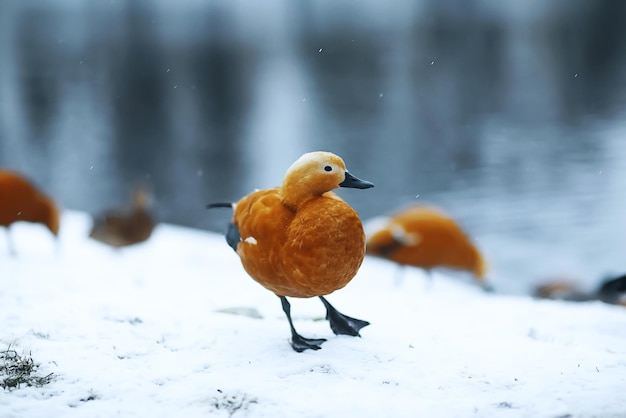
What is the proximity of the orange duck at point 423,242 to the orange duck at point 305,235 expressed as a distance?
240cm

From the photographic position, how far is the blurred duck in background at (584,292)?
612cm

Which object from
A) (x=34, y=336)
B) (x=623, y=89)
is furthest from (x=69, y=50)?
(x=34, y=336)

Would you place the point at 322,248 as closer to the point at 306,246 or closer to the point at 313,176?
the point at 306,246

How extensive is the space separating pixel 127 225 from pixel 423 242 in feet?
10.3

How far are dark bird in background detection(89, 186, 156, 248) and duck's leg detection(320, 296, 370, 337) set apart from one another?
3358mm

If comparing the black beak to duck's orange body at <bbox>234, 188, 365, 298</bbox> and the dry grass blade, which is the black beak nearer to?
duck's orange body at <bbox>234, 188, 365, 298</bbox>

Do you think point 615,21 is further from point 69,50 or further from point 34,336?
point 34,336

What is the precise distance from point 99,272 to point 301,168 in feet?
10.1

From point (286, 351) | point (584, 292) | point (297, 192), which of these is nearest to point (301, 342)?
point (286, 351)

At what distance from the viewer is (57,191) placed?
15.4m

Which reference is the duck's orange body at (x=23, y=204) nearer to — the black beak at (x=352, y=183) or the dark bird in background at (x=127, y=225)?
the dark bird in background at (x=127, y=225)

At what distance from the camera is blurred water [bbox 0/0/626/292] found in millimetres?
→ 12945

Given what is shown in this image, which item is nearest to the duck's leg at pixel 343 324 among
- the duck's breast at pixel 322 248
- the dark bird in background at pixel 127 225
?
the duck's breast at pixel 322 248

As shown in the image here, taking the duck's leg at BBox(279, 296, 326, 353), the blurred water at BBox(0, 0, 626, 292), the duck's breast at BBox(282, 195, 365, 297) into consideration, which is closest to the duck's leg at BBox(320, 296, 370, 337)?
the duck's leg at BBox(279, 296, 326, 353)
